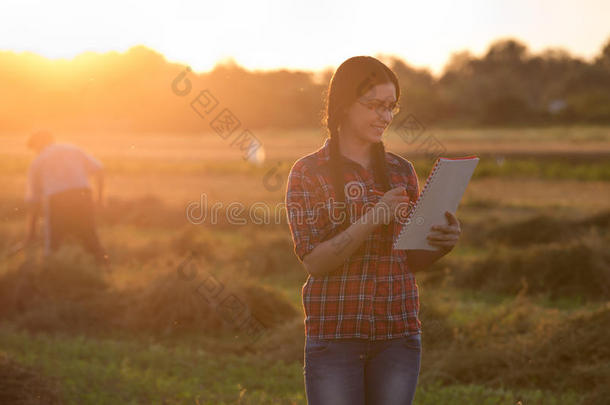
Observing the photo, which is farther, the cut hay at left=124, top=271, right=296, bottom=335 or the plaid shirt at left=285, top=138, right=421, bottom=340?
the cut hay at left=124, top=271, right=296, bottom=335

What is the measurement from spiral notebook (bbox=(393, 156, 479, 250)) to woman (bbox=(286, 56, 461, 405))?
4 centimetres

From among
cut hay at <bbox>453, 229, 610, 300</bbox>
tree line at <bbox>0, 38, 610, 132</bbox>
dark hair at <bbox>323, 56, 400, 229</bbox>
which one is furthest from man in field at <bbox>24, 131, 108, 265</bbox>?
dark hair at <bbox>323, 56, 400, 229</bbox>

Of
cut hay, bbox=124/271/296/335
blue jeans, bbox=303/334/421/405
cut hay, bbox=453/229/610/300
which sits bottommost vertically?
cut hay, bbox=453/229/610/300

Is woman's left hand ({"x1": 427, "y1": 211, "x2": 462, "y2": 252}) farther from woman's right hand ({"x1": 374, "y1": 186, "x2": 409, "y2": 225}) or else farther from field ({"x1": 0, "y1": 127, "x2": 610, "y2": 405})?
field ({"x1": 0, "y1": 127, "x2": 610, "y2": 405})

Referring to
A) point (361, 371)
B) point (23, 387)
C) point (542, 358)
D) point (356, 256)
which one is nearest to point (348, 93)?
point (356, 256)

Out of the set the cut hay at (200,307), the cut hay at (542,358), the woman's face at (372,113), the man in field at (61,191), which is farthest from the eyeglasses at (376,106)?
the man in field at (61,191)

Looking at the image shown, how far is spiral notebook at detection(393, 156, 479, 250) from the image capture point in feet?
8.79

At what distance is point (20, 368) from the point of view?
4.94 meters

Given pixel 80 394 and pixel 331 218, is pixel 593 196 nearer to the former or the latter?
pixel 80 394

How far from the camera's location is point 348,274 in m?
2.69

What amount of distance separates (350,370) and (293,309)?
5.82 metres

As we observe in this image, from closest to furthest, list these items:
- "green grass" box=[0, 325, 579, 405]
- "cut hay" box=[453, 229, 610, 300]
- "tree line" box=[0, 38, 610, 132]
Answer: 1. "green grass" box=[0, 325, 579, 405]
2. "tree line" box=[0, 38, 610, 132]
3. "cut hay" box=[453, 229, 610, 300]

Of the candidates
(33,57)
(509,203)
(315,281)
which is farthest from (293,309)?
(509,203)

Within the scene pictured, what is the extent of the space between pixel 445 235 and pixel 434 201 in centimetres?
15
